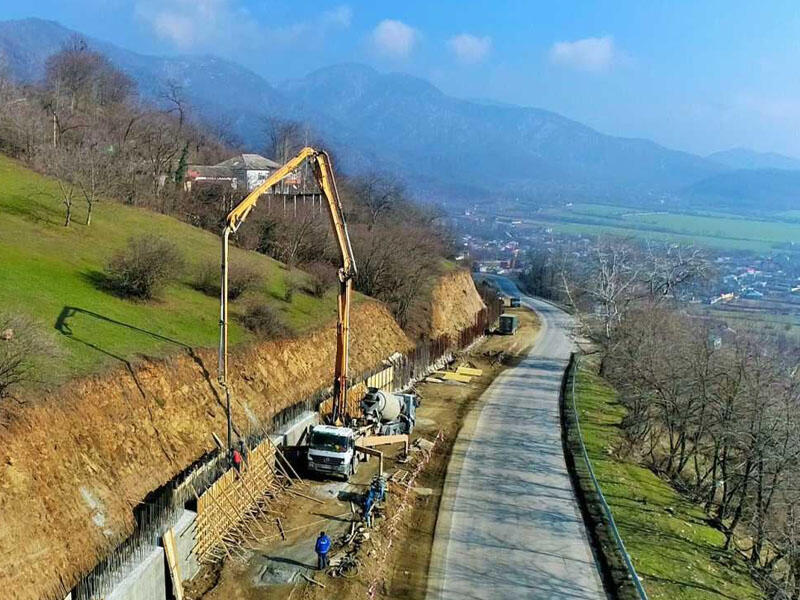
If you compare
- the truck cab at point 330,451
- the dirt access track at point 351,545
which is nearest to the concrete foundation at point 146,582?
the dirt access track at point 351,545

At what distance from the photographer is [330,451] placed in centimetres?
2477

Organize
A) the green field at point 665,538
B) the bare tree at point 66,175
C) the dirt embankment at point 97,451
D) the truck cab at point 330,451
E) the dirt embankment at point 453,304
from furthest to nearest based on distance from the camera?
the dirt embankment at point 453,304
the bare tree at point 66,175
the truck cab at point 330,451
the green field at point 665,538
the dirt embankment at point 97,451

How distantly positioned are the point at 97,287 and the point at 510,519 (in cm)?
1975

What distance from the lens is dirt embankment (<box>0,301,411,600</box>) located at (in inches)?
603

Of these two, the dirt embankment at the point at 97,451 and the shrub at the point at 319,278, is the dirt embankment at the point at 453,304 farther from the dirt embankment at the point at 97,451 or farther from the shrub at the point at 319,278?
the dirt embankment at the point at 97,451

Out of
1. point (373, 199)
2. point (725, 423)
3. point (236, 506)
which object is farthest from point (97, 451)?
point (373, 199)

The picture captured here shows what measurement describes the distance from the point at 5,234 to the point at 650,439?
3460 cm

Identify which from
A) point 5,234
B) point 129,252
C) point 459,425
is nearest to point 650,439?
point 459,425

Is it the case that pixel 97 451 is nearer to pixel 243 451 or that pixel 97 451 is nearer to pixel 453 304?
pixel 243 451

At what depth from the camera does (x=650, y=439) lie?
36.0 m

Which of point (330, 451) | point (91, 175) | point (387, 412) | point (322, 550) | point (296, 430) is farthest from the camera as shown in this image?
point (91, 175)

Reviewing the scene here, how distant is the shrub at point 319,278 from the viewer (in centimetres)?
4150

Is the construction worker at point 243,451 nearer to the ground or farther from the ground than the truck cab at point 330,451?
farther from the ground

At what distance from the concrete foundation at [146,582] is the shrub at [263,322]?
15828 mm
